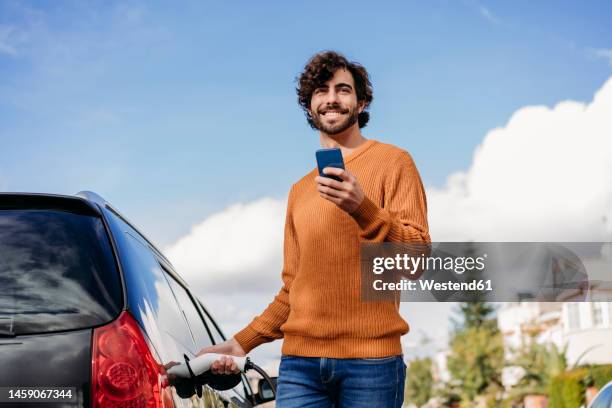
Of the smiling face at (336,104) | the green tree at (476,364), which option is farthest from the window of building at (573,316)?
the smiling face at (336,104)

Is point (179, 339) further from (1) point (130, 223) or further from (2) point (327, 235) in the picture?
(2) point (327, 235)

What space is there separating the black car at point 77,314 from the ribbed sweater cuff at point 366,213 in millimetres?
742

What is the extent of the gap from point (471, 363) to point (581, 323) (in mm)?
9583

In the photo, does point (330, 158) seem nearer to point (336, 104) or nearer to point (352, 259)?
point (352, 259)

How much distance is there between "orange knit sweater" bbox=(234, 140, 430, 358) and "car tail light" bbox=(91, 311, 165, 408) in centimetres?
94

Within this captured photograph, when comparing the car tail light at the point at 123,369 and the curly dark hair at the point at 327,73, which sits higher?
the curly dark hair at the point at 327,73

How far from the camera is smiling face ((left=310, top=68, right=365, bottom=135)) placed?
3676mm

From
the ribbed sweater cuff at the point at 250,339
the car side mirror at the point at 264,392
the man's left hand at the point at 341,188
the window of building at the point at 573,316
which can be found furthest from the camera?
the window of building at the point at 573,316

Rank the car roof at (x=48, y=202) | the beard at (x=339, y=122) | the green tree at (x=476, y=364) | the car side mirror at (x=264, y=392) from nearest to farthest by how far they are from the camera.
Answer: the car roof at (x=48, y=202), the beard at (x=339, y=122), the car side mirror at (x=264, y=392), the green tree at (x=476, y=364)

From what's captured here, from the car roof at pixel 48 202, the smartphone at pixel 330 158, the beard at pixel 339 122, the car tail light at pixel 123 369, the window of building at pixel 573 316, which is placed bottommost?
the car tail light at pixel 123 369

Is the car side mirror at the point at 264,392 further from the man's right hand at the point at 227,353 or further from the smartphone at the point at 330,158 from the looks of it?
the smartphone at the point at 330,158

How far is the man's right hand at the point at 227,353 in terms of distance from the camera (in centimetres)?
350

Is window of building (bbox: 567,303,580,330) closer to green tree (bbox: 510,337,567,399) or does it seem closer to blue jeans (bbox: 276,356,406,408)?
Answer: green tree (bbox: 510,337,567,399)

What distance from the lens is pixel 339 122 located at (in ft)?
12.0
